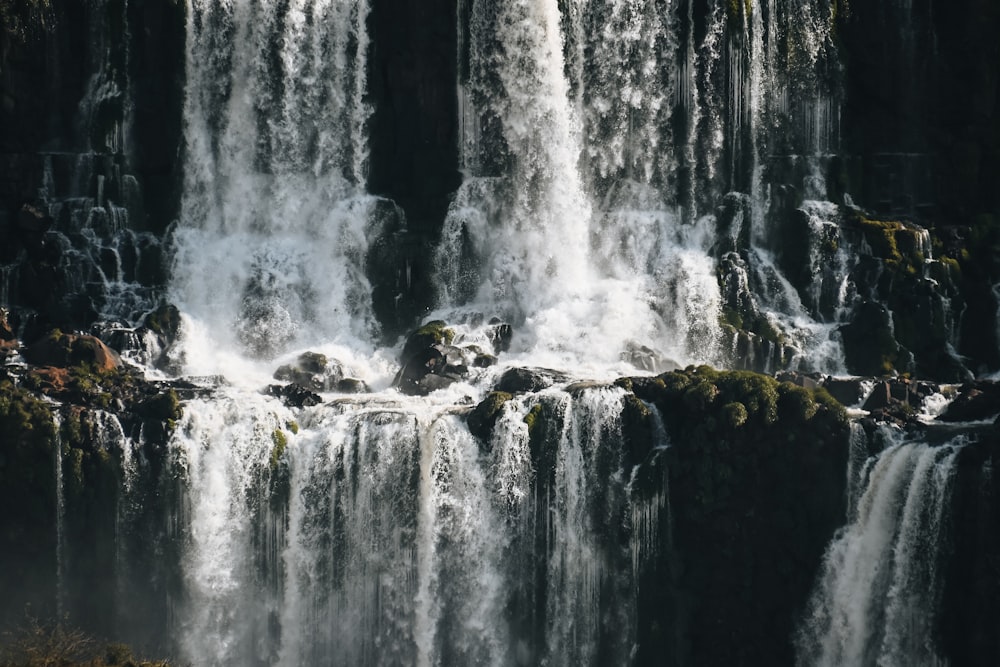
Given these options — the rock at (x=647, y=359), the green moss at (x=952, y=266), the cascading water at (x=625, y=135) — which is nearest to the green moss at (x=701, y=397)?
the rock at (x=647, y=359)

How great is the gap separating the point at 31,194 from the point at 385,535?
20993 millimetres

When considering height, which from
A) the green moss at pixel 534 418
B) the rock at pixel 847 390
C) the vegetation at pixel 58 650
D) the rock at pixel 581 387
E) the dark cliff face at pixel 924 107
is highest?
the dark cliff face at pixel 924 107

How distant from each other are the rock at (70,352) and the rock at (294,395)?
5938mm

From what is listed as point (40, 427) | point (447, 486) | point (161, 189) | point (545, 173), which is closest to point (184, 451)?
point (40, 427)

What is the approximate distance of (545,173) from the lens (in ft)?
246

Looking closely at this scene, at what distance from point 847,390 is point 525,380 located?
10610 millimetres

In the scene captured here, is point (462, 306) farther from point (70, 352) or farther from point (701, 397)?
point (70, 352)

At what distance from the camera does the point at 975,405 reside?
198 ft

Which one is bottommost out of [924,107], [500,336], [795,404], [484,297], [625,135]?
[795,404]

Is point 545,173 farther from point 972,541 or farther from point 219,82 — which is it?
point 972,541

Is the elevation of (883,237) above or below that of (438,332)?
above

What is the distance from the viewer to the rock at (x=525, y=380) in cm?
6400

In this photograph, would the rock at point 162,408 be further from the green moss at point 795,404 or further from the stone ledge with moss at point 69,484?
the green moss at point 795,404

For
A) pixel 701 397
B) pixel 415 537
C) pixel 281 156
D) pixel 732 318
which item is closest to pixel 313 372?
pixel 415 537
